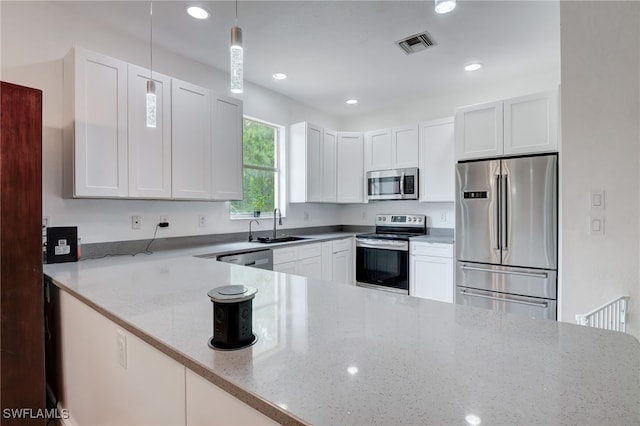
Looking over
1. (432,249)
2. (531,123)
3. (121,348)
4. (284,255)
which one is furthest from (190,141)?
(531,123)

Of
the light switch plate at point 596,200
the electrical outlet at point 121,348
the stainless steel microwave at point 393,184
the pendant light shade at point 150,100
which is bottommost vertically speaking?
the electrical outlet at point 121,348

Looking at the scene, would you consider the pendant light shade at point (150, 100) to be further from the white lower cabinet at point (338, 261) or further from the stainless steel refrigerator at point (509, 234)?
the stainless steel refrigerator at point (509, 234)

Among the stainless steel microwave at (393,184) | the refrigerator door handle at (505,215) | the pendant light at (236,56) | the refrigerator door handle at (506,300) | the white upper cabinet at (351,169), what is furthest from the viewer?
the white upper cabinet at (351,169)

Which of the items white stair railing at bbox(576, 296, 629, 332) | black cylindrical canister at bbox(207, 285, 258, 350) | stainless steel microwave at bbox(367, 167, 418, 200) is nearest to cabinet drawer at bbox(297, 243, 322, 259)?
stainless steel microwave at bbox(367, 167, 418, 200)

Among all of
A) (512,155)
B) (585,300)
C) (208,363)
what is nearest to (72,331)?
(208,363)

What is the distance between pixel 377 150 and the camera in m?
4.49

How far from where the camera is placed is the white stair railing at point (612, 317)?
1865mm

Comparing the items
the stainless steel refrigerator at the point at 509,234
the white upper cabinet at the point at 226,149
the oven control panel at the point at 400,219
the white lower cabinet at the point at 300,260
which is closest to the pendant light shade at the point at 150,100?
the white upper cabinet at the point at 226,149

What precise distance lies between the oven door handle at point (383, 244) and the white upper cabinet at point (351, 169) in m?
0.68

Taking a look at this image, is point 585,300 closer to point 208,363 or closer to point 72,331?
point 208,363

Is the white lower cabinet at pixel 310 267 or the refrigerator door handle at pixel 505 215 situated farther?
the white lower cabinet at pixel 310 267

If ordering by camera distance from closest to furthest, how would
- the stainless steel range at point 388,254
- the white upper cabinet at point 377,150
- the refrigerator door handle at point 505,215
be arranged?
the refrigerator door handle at point 505,215 < the stainless steel range at point 388,254 < the white upper cabinet at point 377,150

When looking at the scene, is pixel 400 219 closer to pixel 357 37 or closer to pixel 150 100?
pixel 357 37

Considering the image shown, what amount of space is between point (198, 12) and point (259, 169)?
1.87 m
